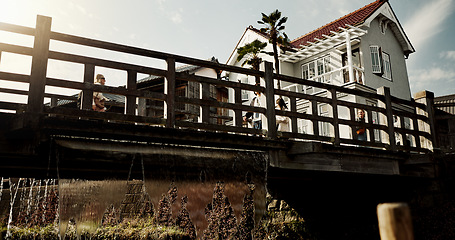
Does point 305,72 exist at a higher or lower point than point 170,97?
higher

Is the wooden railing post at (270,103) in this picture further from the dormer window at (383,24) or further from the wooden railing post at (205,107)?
Result: the dormer window at (383,24)

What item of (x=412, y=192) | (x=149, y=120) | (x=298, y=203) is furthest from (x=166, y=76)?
(x=412, y=192)

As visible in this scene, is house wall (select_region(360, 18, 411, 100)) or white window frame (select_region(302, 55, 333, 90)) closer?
Result: house wall (select_region(360, 18, 411, 100))

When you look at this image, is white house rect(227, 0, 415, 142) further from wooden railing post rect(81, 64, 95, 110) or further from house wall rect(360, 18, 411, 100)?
wooden railing post rect(81, 64, 95, 110)

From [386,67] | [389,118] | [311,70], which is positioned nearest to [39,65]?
[389,118]

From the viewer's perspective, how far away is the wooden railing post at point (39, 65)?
4816mm

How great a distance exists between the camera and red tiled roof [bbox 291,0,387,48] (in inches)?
789

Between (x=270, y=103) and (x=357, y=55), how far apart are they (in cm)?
1449

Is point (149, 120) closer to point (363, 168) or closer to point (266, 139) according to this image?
point (266, 139)

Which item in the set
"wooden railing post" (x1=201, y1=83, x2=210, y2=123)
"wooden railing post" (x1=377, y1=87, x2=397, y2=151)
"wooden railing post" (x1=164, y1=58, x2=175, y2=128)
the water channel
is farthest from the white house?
"wooden railing post" (x1=164, y1=58, x2=175, y2=128)

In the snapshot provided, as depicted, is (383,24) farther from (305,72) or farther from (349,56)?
(349,56)

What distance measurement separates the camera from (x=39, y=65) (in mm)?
4949

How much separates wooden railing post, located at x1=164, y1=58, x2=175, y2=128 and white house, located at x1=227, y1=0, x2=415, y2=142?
1264 centimetres

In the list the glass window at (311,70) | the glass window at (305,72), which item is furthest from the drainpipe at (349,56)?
the glass window at (305,72)
